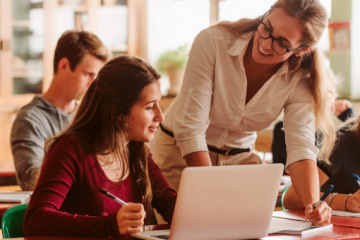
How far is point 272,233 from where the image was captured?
45.1 inches

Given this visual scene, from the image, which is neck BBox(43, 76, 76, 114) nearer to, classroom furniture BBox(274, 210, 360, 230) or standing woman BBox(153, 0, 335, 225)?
standing woman BBox(153, 0, 335, 225)

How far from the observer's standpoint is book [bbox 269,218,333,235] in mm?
1154

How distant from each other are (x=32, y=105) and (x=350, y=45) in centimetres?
278

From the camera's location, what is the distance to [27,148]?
6.98 feet

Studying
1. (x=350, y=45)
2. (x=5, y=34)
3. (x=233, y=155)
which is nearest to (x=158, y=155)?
(x=233, y=155)

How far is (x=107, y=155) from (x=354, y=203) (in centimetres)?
87

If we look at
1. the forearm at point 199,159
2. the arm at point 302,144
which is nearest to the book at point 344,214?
the arm at point 302,144

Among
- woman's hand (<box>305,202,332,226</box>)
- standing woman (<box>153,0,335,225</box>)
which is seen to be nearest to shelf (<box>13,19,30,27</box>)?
standing woman (<box>153,0,335,225</box>)

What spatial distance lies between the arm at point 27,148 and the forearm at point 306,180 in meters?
1.14

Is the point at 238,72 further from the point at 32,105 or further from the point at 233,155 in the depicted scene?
the point at 32,105

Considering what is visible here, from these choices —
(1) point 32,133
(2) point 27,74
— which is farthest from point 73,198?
(2) point 27,74

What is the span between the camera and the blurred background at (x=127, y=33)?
383 centimetres

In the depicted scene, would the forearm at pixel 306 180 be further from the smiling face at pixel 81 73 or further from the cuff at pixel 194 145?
the smiling face at pixel 81 73

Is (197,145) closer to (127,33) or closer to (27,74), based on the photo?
(27,74)
